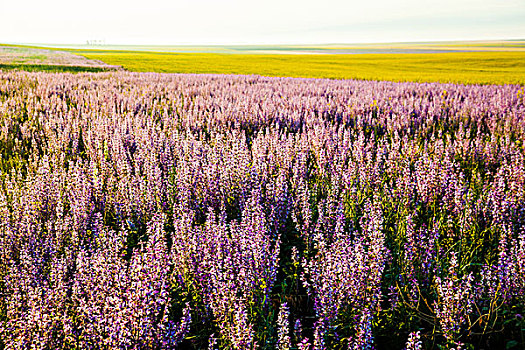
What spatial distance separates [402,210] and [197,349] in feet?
8.75

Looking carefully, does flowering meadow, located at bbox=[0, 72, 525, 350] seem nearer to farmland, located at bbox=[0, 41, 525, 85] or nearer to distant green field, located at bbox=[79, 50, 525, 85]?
farmland, located at bbox=[0, 41, 525, 85]

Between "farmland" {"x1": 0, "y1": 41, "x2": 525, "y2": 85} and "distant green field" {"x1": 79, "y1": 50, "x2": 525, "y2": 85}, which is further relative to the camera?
"farmland" {"x1": 0, "y1": 41, "x2": 525, "y2": 85}

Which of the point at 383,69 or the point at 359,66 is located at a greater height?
the point at 359,66

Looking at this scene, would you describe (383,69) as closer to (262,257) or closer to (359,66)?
(359,66)

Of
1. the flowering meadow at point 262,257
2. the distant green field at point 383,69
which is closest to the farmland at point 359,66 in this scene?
the distant green field at point 383,69

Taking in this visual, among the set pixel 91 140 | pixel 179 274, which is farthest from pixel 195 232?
pixel 91 140


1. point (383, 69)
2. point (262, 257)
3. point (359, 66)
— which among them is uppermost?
point (359, 66)

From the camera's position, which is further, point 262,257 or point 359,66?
point 359,66

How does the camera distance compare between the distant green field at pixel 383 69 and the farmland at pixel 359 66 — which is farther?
the farmland at pixel 359 66

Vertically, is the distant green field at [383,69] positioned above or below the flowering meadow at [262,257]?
above

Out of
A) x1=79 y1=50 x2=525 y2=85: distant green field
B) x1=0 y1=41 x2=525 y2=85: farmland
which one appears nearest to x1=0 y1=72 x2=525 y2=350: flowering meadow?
x1=0 y1=41 x2=525 y2=85: farmland

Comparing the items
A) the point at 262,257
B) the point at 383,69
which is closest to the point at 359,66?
the point at 383,69

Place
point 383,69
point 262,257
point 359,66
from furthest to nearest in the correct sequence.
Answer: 1. point 359,66
2. point 383,69
3. point 262,257

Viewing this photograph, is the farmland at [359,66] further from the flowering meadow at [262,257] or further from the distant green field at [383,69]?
the flowering meadow at [262,257]
